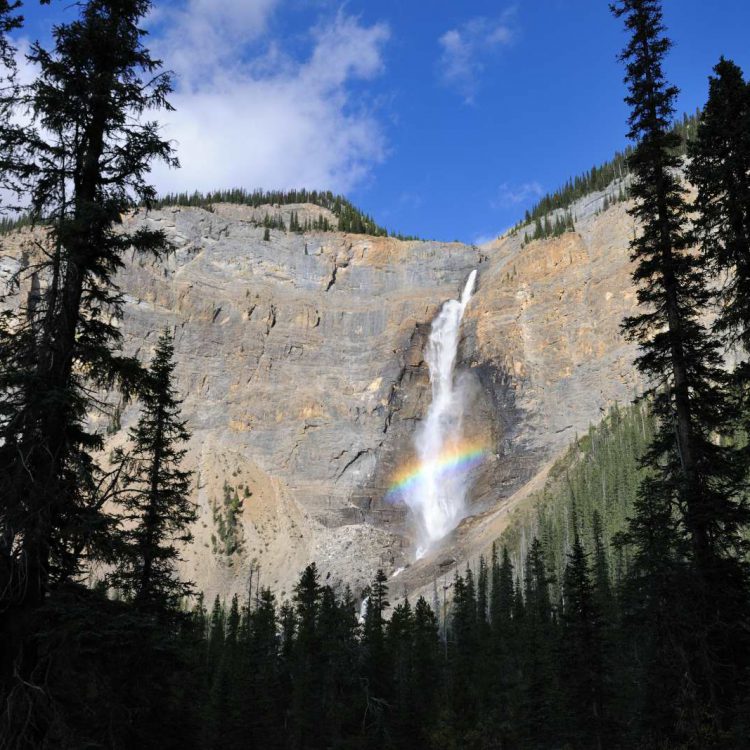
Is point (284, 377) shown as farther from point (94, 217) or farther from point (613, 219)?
point (94, 217)

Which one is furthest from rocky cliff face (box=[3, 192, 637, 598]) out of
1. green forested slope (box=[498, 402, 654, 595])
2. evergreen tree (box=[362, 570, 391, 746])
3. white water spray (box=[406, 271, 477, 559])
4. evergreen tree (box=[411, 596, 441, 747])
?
evergreen tree (box=[362, 570, 391, 746])

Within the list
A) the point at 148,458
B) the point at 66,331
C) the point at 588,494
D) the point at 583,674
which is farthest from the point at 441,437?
the point at 66,331

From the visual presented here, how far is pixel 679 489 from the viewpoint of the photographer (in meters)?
14.9

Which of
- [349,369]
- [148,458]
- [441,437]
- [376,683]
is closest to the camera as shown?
[148,458]

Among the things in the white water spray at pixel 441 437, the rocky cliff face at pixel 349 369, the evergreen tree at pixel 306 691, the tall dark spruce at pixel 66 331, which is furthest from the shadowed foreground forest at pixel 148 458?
the white water spray at pixel 441 437

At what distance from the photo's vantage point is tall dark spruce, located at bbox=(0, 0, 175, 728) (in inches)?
355

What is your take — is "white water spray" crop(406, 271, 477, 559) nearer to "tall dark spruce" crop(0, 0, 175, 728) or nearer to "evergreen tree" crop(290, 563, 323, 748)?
"evergreen tree" crop(290, 563, 323, 748)

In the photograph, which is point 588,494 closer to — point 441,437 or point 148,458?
point 441,437

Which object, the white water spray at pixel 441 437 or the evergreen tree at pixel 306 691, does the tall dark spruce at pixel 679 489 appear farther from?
the white water spray at pixel 441 437

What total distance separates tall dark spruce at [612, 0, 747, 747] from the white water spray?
8224cm

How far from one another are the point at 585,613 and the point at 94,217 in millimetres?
24217

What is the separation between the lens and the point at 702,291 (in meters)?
16.4

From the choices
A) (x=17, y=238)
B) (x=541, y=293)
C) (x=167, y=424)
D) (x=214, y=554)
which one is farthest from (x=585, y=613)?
(x=17, y=238)

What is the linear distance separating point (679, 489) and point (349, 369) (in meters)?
106
